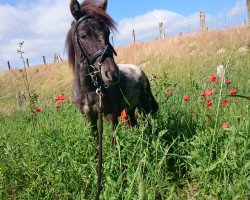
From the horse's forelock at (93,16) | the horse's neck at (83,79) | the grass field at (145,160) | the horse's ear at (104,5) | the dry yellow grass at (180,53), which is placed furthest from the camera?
the dry yellow grass at (180,53)

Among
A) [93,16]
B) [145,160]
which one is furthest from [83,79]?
[145,160]

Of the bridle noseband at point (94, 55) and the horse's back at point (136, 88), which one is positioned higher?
the bridle noseband at point (94, 55)

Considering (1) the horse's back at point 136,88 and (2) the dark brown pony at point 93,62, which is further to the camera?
(1) the horse's back at point 136,88

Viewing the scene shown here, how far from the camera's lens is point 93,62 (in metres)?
3.83

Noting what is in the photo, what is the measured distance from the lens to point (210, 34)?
17.5 meters

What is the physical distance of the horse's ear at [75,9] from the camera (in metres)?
4.23

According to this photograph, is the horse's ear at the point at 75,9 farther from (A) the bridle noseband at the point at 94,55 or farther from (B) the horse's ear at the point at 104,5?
(B) the horse's ear at the point at 104,5

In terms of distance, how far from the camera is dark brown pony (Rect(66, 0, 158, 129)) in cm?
366

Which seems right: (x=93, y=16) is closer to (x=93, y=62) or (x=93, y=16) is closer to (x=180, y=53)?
(x=93, y=62)

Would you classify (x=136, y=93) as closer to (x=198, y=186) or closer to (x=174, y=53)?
(x=198, y=186)

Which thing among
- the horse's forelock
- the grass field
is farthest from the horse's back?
the horse's forelock

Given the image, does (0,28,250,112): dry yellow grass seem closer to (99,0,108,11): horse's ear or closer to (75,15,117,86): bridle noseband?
(99,0,108,11): horse's ear

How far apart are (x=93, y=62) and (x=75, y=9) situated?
0.88m

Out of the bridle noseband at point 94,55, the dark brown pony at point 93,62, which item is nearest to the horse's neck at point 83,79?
the dark brown pony at point 93,62
